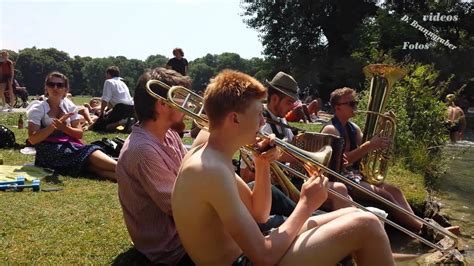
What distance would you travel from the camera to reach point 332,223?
2.35 meters

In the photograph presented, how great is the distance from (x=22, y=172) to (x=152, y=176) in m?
3.15

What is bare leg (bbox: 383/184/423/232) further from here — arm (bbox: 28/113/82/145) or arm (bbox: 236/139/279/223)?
arm (bbox: 28/113/82/145)

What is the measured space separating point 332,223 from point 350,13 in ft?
105

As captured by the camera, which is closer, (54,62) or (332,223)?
(332,223)

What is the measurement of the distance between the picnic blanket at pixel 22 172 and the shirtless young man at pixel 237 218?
352 cm

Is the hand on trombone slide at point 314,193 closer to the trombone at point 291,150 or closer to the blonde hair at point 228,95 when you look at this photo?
the trombone at point 291,150

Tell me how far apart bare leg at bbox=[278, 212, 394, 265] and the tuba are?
2774 mm

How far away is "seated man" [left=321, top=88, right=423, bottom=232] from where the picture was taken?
194 inches

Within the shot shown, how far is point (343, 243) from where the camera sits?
2287mm

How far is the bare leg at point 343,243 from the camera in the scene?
2.25 m

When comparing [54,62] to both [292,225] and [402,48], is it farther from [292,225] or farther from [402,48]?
[292,225]

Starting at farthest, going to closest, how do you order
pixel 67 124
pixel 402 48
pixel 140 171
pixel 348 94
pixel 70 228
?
1. pixel 402 48
2. pixel 67 124
3. pixel 348 94
4. pixel 70 228
5. pixel 140 171

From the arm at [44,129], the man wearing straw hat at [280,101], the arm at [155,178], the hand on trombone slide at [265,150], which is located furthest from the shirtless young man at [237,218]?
the arm at [44,129]

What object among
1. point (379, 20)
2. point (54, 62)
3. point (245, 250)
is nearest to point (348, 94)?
point (245, 250)
